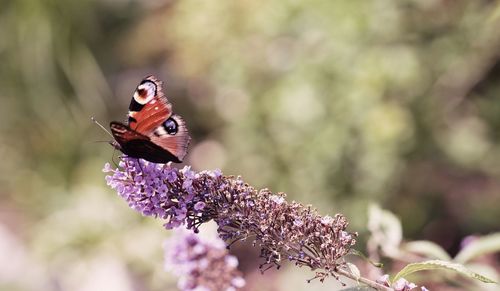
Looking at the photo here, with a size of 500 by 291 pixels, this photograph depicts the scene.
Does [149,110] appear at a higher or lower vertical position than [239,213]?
higher

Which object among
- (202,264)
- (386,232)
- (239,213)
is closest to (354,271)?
(239,213)

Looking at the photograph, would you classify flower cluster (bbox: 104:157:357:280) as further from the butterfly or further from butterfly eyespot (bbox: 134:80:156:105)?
butterfly eyespot (bbox: 134:80:156:105)

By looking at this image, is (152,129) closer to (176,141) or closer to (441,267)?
(176,141)

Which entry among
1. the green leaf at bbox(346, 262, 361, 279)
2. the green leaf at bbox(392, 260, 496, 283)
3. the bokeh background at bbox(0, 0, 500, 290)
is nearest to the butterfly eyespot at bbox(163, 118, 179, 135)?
the green leaf at bbox(346, 262, 361, 279)

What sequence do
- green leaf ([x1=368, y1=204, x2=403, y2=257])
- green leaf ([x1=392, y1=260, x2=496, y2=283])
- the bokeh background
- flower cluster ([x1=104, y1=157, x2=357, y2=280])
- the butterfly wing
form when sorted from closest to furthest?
green leaf ([x1=392, y1=260, x2=496, y2=283]) < flower cluster ([x1=104, y1=157, x2=357, y2=280]) < the butterfly wing < green leaf ([x1=368, y1=204, x2=403, y2=257]) < the bokeh background

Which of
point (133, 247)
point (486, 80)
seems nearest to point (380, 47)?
point (486, 80)

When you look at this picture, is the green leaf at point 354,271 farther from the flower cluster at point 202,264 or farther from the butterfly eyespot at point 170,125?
the butterfly eyespot at point 170,125

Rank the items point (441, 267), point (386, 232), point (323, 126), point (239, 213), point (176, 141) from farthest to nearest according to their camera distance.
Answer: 1. point (323, 126)
2. point (386, 232)
3. point (176, 141)
4. point (239, 213)
5. point (441, 267)
